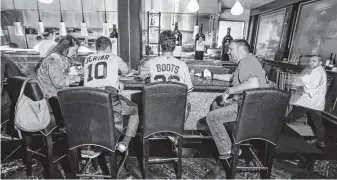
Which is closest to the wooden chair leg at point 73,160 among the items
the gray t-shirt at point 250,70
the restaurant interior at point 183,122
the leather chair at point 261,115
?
the restaurant interior at point 183,122

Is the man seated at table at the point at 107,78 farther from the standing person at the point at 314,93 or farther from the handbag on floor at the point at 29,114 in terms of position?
the standing person at the point at 314,93

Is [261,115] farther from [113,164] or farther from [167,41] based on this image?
[113,164]

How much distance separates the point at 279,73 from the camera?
5668 mm

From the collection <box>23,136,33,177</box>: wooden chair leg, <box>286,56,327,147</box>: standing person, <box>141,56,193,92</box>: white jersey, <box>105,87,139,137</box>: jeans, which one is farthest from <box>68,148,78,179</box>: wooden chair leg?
<box>286,56,327,147</box>: standing person

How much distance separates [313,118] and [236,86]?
2088mm

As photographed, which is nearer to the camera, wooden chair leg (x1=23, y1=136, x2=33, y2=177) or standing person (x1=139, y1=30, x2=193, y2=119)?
wooden chair leg (x1=23, y1=136, x2=33, y2=177)

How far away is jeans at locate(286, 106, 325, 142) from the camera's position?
3.13m

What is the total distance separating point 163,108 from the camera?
6.05 feet

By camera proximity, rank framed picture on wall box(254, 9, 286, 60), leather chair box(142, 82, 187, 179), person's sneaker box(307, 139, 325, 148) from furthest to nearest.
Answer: framed picture on wall box(254, 9, 286, 60), person's sneaker box(307, 139, 325, 148), leather chair box(142, 82, 187, 179)

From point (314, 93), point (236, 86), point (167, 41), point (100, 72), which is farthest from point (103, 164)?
point (314, 93)

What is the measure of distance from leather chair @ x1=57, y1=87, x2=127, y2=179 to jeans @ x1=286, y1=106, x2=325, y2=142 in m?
3.22

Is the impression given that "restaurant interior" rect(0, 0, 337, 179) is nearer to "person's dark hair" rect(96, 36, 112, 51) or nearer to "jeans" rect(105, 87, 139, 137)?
"jeans" rect(105, 87, 139, 137)

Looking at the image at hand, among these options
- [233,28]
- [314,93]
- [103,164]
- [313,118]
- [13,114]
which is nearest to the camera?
[13,114]

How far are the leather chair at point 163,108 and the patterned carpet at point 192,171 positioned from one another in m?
0.39
